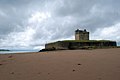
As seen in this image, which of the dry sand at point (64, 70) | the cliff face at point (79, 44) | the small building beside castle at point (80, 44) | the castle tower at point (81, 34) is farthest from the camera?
the castle tower at point (81, 34)

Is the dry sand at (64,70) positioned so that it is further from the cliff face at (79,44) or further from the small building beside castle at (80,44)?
Answer: the cliff face at (79,44)

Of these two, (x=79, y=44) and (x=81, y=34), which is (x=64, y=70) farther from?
(x=81, y=34)

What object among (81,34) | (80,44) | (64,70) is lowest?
(64,70)

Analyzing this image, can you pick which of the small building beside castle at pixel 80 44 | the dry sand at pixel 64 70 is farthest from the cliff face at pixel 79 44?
the dry sand at pixel 64 70

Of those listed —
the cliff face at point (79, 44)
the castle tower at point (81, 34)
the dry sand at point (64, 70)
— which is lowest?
the dry sand at point (64, 70)

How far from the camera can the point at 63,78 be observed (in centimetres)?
390

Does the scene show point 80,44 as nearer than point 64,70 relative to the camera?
No

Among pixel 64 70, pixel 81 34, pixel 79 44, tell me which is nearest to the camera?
pixel 64 70

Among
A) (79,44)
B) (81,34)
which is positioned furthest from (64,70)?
(81,34)

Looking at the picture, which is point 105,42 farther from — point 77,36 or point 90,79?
point 90,79

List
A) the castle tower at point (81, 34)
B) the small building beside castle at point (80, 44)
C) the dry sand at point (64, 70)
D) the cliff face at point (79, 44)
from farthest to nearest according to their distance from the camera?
the castle tower at point (81, 34) → the cliff face at point (79, 44) → the small building beside castle at point (80, 44) → the dry sand at point (64, 70)

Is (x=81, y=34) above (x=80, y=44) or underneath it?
above

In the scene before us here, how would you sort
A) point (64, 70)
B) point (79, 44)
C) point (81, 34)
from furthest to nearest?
point (81, 34)
point (79, 44)
point (64, 70)

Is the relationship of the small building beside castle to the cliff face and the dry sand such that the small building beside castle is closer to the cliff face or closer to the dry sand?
the cliff face
